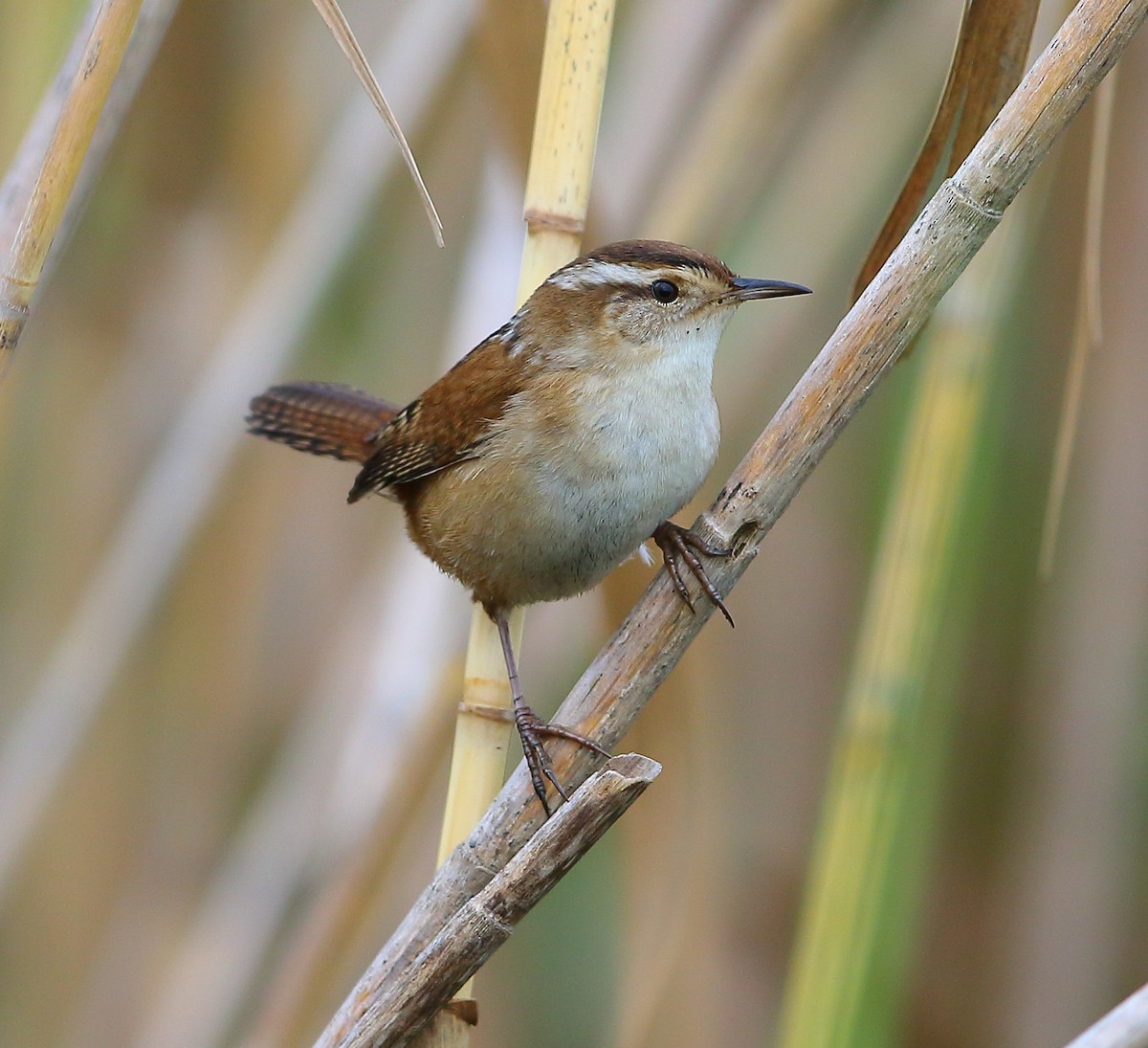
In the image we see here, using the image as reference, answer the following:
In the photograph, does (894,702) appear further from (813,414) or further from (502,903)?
(502,903)

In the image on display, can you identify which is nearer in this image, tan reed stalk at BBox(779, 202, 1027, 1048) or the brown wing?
tan reed stalk at BBox(779, 202, 1027, 1048)

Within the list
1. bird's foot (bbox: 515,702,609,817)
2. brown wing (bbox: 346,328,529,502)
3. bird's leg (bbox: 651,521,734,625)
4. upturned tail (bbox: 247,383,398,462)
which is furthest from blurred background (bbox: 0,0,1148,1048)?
bird's foot (bbox: 515,702,609,817)

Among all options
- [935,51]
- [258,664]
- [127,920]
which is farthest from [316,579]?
[935,51]

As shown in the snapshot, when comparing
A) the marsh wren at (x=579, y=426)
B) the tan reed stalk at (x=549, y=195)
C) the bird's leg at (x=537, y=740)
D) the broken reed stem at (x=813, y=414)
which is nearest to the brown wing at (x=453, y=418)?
the marsh wren at (x=579, y=426)

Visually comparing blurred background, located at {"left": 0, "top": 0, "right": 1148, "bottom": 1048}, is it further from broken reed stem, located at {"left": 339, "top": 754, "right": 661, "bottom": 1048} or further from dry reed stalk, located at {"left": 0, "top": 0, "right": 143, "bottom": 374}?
dry reed stalk, located at {"left": 0, "top": 0, "right": 143, "bottom": 374}

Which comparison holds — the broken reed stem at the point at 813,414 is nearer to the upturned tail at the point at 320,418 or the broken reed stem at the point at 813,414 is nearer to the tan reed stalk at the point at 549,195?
the tan reed stalk at the point at 549,195

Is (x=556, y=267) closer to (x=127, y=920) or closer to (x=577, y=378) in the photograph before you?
(x=577, y=378)
